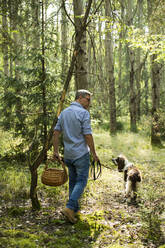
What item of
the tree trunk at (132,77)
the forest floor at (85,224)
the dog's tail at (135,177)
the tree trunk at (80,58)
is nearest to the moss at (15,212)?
the forest floor at (85,224)

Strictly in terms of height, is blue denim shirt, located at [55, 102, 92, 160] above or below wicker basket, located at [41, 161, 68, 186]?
above

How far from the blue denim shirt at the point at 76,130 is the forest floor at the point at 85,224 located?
3.59ft

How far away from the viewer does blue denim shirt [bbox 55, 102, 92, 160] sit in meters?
3.70

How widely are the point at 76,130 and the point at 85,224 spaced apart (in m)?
1.48

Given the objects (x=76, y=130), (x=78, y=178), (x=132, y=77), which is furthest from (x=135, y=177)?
(x=132, y=77)

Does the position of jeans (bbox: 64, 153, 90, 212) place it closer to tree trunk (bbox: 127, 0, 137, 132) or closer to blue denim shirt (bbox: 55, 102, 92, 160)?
blue denim shirt (bbox: 55, 102, 92, 160)

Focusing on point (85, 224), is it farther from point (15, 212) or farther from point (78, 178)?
point (15, 212)

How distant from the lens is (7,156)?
7.31 meters

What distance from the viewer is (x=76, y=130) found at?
3.74 meters

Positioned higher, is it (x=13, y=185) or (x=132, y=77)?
(x=132, y=77)

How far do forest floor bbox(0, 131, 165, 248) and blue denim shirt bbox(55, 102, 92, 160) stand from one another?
1.09 m

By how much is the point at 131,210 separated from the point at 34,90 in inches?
175

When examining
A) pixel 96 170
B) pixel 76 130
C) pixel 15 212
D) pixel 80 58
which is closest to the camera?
pixel 76 130

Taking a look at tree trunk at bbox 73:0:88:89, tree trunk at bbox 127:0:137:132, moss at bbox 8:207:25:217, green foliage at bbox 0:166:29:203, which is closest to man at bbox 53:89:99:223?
moss at bbox 8:207:25:217
